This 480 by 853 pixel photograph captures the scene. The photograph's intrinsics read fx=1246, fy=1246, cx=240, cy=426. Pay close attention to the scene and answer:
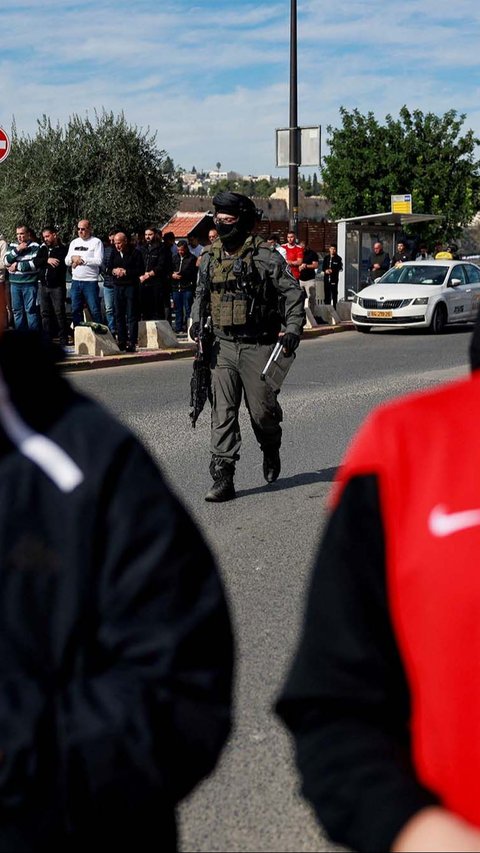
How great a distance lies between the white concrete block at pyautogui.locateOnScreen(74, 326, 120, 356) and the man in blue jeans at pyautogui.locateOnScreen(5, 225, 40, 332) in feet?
2.39

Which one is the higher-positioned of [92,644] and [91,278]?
[92,644]

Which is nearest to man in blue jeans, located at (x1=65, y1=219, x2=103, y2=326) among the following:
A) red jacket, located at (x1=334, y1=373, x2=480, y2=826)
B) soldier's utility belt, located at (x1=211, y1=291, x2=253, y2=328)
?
Answer: soldier's utility belt, located at (x1=211, y1=291, x2=253, y2=328)

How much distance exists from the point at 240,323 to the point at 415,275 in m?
17.4

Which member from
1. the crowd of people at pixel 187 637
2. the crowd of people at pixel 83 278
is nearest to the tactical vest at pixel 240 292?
the crowd of people at pixel 187 637

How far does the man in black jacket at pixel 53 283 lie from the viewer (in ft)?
57.7

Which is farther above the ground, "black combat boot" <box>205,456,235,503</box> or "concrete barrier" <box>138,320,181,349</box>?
"black combat boot" <box>205,456,235,503</box>

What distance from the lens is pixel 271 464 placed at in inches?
329

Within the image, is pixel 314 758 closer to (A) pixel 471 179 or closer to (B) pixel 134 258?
(B) pixel 134 258

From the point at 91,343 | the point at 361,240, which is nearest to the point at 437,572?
the point at 91,343

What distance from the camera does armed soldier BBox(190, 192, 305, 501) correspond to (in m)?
7.86

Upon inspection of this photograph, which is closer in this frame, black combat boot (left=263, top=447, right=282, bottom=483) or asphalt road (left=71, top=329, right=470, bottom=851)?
asphalt road (left=71, top=329, right=470, bottom=851)

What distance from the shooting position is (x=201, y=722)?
1.47m

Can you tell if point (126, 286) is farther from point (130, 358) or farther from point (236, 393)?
point (236, 393)

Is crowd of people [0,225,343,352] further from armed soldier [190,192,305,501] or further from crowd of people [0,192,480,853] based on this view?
crowd of people [0,192,480,853]
